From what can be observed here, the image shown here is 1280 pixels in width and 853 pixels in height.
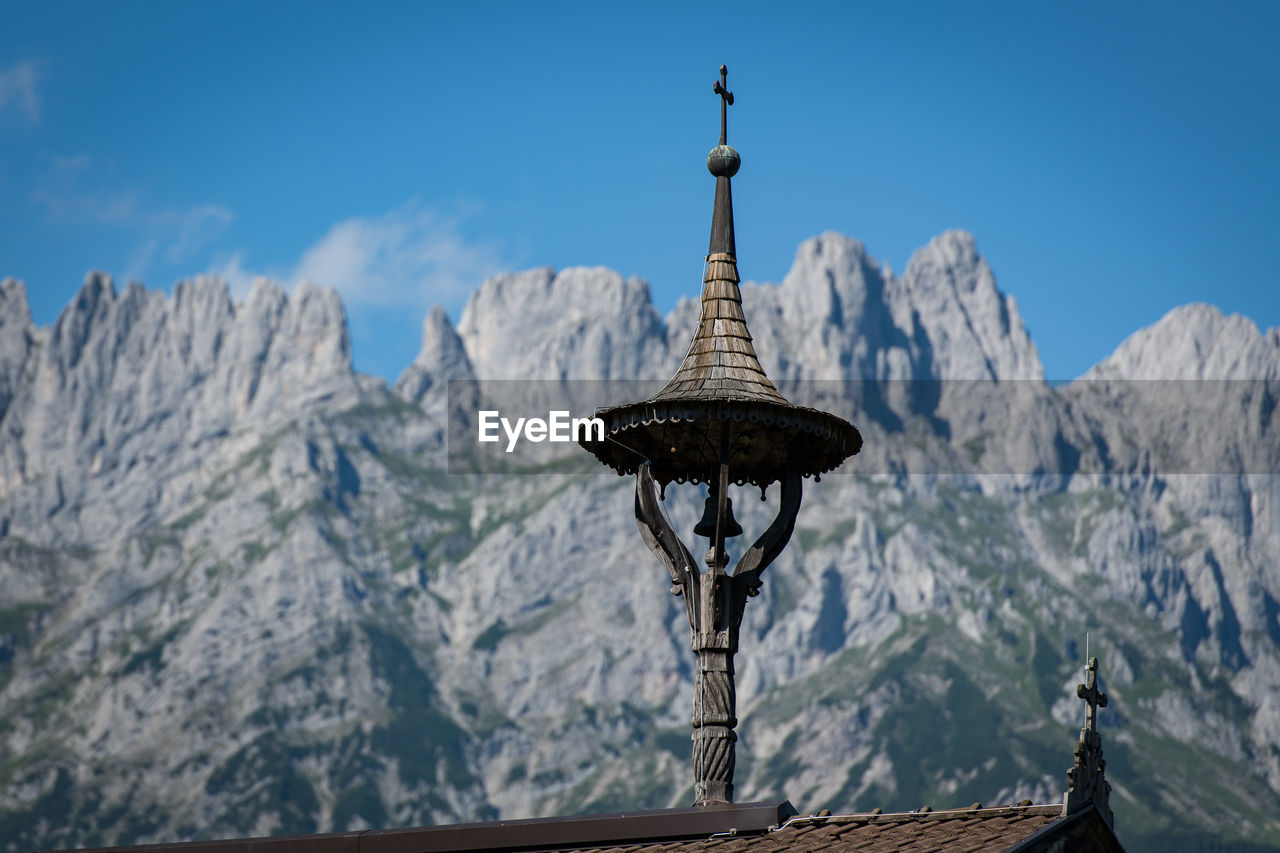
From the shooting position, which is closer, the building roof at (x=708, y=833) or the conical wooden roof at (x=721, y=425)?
the building roof at (x=708, y=833)

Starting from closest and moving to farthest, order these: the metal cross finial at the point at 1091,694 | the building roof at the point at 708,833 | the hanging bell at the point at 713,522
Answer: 1. the building roof at the point at 708,833
2. the metal cross finial at the point at 1091,694
3. the hanging bell at the point at 713,522

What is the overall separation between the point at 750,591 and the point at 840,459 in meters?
1.83

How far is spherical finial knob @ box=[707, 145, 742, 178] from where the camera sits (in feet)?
73.2

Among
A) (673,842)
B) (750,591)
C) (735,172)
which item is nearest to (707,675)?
(750,591)

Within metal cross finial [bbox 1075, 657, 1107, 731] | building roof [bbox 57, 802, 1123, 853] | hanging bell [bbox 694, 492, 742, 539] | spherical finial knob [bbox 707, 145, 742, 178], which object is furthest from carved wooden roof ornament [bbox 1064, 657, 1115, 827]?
spherical finial knob [bbox 707, 145, 742, 178]

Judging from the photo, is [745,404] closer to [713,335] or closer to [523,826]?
[713,335]

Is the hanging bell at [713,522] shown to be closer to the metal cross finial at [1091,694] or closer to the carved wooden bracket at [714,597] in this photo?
the carved wooden bracket at [714,597]

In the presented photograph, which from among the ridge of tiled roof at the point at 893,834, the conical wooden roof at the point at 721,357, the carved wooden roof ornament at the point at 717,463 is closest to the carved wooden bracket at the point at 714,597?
the carved wooden roof ornament at the point at 717,463

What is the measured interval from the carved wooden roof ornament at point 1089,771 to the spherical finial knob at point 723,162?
325 inches

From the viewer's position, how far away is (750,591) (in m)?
20.0

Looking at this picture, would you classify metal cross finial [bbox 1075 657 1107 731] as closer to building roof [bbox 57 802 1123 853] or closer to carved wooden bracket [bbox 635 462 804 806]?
building roof [bbox 57 802 1123 853]

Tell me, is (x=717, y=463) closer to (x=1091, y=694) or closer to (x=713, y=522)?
(x=713, y=522)

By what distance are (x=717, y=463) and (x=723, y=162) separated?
404 centimetres

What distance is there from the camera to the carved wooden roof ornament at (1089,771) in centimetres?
1516
